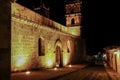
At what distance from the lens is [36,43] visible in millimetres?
19359

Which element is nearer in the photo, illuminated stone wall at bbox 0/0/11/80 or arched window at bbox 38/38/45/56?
illuminated stone wall at bbox 0/0/11/80

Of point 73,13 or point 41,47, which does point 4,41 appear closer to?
point 41,47

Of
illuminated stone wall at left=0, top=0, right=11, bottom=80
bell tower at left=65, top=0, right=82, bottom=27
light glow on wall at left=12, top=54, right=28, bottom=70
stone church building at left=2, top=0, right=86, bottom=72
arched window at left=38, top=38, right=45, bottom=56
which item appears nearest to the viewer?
illuminated stone wall at left=0, top=0, right=11, bottom=80

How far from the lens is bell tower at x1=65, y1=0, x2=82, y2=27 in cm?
3859

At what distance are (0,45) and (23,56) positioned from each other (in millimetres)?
13363

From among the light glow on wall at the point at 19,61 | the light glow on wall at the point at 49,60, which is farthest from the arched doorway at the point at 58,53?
the light glow on wall at the point at 19,61

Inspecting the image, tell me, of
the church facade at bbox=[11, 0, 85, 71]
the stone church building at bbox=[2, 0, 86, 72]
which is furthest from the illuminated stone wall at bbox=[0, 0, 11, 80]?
the church facade at bbox=[11, 0, 85, 71]

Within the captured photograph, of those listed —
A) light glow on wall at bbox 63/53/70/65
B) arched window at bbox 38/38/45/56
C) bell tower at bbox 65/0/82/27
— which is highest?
bell tower at bbox 65/0/82/27

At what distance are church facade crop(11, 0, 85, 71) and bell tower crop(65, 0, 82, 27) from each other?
5896 mm

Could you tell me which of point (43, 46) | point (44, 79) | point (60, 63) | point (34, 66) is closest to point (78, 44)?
point (60, 63)

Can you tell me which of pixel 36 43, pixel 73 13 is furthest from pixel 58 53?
pixel 73 13

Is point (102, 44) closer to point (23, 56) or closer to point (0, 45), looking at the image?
point (23, 56)

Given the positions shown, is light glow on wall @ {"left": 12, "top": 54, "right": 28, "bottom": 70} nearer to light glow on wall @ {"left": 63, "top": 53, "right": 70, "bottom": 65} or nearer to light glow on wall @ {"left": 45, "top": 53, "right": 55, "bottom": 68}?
light glow on wall @ {"left": 45, "top": 53, "right": 55, "bottom": 68}

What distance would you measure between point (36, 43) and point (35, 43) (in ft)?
0.76
